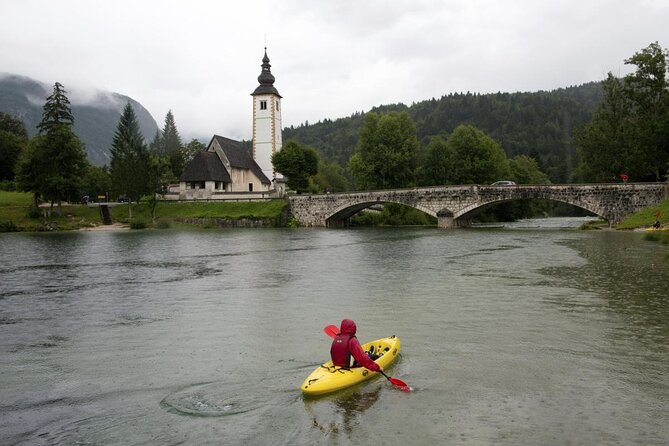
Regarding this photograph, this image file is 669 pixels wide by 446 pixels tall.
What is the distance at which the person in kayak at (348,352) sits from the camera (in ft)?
38.6

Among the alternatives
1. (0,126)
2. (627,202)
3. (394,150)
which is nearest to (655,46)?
(627,202)

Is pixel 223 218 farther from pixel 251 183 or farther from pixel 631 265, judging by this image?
pixel 631 265

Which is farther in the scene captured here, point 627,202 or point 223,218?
point 223,218

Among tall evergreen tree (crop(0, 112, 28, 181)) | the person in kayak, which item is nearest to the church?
tall evergreen tree (crop(0, 112, 28, 181))

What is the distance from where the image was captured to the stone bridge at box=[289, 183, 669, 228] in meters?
54.8

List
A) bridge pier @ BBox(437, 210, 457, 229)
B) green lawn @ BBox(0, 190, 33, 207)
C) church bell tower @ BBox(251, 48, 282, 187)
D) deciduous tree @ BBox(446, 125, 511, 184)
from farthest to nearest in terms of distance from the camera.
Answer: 1. church bell tower @ BBox(251, 48, 282, 187)
2. deciduous tree @ BBox(446, 125, 511, 184)
3. green lawn @ BBox(0, 190, 33, 207)
4. bridge pier @ BBox(437, 210, 457, 229)

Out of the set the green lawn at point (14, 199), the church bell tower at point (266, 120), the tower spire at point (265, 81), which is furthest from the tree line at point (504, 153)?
the green lawn at point (14, 199)

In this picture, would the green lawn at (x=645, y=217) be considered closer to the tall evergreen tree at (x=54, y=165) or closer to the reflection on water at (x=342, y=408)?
the reflection on water at (x=342, y=408)

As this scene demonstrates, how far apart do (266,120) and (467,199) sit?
40975mm

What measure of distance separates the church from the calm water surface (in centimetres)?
5643

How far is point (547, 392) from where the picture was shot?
1109 centimetres

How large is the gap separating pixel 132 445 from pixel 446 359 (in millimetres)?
7221

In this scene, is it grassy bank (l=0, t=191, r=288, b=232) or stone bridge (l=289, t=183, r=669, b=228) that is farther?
grassy bank (l=0, t=191, r=288, b=232)

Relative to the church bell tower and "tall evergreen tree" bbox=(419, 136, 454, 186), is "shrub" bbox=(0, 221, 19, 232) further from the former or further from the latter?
"tall evergreen tree" bbox=(419, 136, 454, 186)
